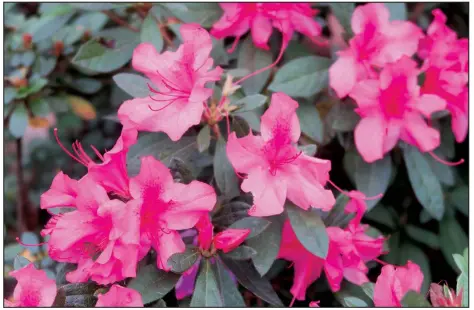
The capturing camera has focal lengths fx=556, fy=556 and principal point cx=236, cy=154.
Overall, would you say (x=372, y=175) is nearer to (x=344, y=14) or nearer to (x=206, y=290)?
(x=344, y=14)

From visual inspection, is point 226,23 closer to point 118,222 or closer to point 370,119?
point 370,119

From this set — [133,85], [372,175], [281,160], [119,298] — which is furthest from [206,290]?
[372,175]

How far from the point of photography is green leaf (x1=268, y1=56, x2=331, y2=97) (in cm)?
122

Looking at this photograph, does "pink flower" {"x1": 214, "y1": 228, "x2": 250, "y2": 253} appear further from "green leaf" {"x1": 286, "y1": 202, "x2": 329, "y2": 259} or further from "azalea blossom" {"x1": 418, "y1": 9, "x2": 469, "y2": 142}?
"azalea blossom" {"x1": 418, "y1": 9, "x2": 469, "y2": 142}

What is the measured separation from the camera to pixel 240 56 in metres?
1.29

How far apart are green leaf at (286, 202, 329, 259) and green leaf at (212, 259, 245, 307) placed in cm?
15

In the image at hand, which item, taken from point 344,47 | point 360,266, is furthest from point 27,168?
point 360,266

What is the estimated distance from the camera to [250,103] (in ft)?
3.44

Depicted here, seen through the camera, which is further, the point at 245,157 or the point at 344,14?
the point at 344,14

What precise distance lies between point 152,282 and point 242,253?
16 cm

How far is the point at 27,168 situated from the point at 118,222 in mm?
1321

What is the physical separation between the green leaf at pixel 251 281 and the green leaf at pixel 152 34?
51 centimetres

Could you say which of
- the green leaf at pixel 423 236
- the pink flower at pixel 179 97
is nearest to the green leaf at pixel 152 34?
the pink flower at pixel 179 97

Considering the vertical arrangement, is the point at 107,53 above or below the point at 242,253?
→ above
